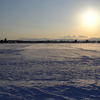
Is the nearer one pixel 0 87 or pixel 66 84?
pixel 0 87

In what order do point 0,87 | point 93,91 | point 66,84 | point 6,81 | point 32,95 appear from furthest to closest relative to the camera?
point 6,81
point 66,84
point 0,87
point 93,91
point 32,95

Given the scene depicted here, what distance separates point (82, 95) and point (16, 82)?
231cm

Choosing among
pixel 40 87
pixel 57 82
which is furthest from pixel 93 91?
pixel 40 87

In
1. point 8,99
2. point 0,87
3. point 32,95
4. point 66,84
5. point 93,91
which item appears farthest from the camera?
point 66,84

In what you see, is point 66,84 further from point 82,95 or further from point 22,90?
point 22,90

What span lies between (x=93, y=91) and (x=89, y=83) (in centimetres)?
68

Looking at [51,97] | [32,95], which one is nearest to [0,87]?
[32,95]

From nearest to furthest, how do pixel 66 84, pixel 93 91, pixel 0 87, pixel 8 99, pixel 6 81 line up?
pixel 8 99
pixel 93 91
pixel 0 87
pixel 66 84
pixel 6 81

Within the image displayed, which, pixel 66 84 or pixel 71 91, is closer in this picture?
pixel 71 91

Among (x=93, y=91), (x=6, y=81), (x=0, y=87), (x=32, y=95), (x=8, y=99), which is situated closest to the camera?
(x=8, y=99)

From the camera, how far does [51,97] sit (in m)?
3.40

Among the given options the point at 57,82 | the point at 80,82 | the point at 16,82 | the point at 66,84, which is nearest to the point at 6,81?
the point at 16,82

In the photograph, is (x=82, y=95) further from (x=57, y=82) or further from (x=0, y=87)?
(x=0, y=87)

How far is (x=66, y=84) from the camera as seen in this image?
4363 millimetres
